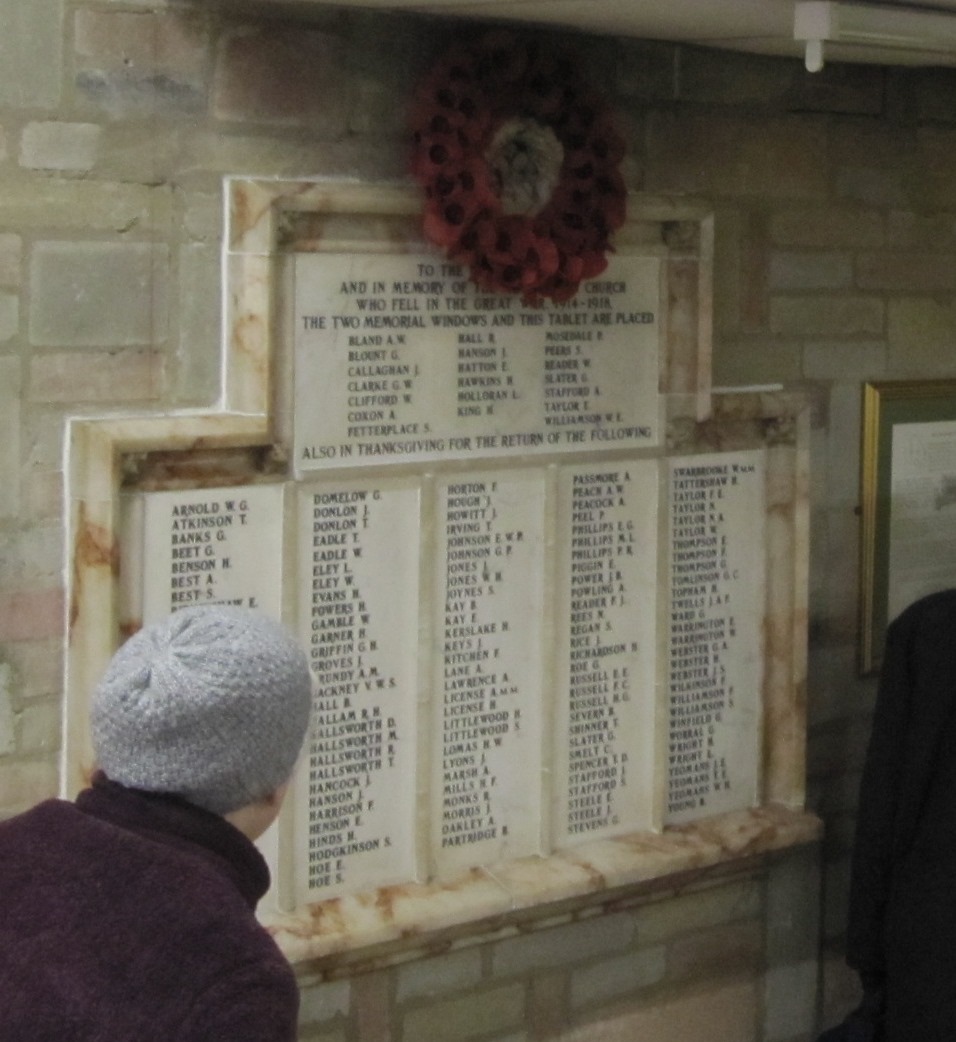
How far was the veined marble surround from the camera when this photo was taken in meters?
2.70

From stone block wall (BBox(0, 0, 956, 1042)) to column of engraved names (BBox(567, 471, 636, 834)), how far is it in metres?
0.25

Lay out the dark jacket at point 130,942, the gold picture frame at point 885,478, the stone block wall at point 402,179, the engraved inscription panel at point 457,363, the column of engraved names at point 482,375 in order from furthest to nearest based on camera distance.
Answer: the gold picture frame at point 885,478
the column of engraved names at point 482,375
the engraved inscription panel at point 457,363
the stone block wall at point 402,179
the dark jacket at point 130,942

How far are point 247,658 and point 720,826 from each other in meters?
1.72

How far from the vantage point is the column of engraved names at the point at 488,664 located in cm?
312

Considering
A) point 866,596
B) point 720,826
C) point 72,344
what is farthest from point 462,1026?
point 72,344

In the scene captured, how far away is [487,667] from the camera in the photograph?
3.16m

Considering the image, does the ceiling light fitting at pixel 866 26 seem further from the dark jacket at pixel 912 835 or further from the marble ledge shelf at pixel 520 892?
the marble ledge shelf at pixel 520 892

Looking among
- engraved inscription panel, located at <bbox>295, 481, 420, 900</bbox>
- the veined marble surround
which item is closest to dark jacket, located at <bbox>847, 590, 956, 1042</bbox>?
the veined marble surround

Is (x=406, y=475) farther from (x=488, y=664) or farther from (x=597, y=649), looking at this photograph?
(x=597, y=649)

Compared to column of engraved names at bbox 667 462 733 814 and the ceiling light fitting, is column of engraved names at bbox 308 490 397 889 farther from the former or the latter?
the ceiling light fitting

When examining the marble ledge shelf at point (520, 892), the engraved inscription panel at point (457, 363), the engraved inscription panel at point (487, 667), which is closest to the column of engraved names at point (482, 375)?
the engraved inscription panel at point (457, 363)

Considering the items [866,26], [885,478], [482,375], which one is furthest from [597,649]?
[866,26]

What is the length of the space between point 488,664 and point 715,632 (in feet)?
1.75

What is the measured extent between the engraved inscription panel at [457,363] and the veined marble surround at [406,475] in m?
0.04
